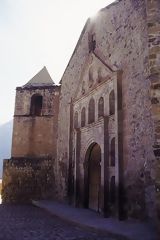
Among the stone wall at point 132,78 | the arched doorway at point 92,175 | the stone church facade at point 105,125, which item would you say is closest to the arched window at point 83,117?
the stone church facade at point 105,125

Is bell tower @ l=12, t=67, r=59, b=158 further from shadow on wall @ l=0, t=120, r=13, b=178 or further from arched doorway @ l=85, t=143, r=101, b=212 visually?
shadow on wall @ l=0, t=120, r=13, b=178

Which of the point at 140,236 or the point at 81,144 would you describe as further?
the point at 81,144

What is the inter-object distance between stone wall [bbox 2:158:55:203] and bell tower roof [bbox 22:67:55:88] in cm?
520

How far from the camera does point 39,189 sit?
14.5 m

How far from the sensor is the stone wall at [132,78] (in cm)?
784

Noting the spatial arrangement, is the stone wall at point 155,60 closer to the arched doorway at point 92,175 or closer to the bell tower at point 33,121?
the arched doorway at point 92,175

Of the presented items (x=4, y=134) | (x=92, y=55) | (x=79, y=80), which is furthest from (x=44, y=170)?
(x=4, y=134)

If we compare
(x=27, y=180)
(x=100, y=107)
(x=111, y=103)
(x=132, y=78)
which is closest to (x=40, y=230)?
(x=111, y=103)

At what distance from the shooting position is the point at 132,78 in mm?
8789

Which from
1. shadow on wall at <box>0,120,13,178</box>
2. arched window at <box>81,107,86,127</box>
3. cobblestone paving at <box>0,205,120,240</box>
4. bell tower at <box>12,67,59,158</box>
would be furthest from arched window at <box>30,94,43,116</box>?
shadow on wall at <box>0,120,13,178</box>

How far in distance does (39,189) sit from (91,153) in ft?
15.5

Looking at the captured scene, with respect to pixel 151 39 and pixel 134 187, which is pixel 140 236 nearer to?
pixel 134 187

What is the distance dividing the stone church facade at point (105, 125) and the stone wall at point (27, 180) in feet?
0.18

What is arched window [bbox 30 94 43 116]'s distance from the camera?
56.5 feet
